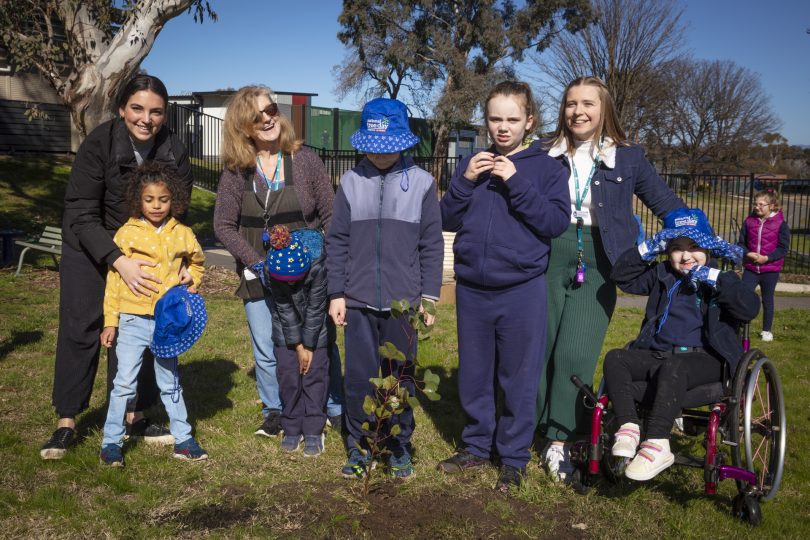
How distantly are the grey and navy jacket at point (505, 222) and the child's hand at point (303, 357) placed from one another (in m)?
1.04

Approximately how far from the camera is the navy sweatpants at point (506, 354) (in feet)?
12.1

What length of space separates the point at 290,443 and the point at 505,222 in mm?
1842

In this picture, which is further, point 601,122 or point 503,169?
point 601,122

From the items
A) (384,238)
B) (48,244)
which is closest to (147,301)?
(384,238)

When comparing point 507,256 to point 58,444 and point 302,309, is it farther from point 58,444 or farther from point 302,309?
point 58,444

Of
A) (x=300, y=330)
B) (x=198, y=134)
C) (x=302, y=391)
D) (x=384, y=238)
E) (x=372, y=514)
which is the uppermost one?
(x=198, y=134)

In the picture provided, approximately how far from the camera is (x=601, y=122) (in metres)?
3.77

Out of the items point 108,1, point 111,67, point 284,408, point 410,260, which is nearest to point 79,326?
point 284,408

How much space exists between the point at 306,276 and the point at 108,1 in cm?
771

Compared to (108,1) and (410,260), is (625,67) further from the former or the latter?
(410,260)

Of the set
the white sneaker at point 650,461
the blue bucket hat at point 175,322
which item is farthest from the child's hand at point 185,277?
the white sneaker at point 650,461

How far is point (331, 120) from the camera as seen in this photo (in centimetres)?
3597

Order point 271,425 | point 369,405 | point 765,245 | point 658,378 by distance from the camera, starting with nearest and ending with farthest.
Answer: point 369,405 < point 658,378 < point 271,425 < point 765,245

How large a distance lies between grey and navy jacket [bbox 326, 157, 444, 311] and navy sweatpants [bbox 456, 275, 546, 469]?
0.28 meters
